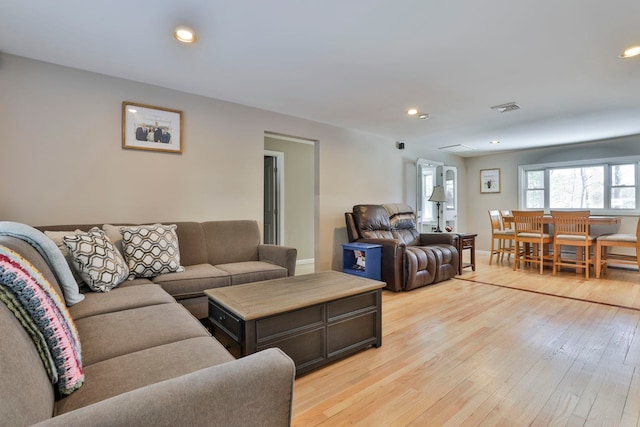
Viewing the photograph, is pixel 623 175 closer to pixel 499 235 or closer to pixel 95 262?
pixel 499 235

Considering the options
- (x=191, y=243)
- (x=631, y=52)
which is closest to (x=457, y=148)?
(x=631, y=52)

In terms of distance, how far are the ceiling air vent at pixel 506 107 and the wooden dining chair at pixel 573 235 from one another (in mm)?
1878

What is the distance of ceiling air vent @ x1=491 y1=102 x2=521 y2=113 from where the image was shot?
3.55 metres

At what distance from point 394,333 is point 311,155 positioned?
3856 mm

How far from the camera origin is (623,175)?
17.2 ft

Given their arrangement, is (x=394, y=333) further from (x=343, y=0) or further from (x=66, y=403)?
(x=343, y=0)

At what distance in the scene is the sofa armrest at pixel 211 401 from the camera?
64 cm

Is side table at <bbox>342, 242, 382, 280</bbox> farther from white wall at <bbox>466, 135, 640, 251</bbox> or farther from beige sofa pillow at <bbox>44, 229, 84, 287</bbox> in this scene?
white wall at <bbox>466, 135, 640, 251</bbox>

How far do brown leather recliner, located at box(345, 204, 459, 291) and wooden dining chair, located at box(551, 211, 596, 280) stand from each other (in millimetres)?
1565

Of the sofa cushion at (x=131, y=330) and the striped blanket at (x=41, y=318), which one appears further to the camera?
the sofa cushion at (x=131, y=330)

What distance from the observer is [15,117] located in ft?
8.08

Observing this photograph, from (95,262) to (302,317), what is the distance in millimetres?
1439

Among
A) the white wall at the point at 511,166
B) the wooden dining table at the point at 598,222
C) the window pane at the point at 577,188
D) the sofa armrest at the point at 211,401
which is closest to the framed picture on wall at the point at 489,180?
the white wall at the point at 511,166

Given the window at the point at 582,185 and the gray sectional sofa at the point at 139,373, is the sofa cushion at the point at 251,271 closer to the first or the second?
the gray sectional sofa at the point at 139,373
